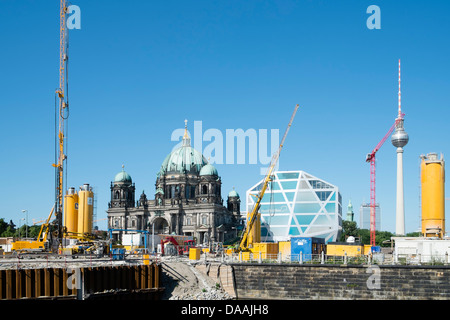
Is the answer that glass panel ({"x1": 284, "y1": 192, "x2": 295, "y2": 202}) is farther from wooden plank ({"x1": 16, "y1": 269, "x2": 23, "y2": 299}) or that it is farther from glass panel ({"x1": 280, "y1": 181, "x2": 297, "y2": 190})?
wooden plank ({"x1": 16, "y1": 269, "x2": 23, "y2": 299})

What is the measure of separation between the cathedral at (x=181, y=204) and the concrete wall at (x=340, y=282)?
112818 mm

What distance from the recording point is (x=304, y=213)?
178 metres

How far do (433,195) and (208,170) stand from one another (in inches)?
4544

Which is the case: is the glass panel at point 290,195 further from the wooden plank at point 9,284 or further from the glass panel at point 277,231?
the wooden plank at point 9,284

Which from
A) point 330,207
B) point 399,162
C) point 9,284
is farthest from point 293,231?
point 9,284

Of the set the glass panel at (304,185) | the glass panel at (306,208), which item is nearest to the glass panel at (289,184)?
the glass panel at (304,185)

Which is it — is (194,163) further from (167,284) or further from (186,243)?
(167,284)

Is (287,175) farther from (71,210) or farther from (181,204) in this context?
(71,210)

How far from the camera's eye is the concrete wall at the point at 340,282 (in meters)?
51.1

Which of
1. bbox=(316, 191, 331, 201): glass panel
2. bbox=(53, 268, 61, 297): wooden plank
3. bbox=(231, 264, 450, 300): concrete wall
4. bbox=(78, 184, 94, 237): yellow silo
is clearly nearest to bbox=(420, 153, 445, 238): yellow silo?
bbox=(231, 264, 450, 300): concrete wall

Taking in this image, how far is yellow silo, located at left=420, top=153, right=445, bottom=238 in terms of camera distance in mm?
68312

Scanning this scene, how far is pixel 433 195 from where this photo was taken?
6869cm
